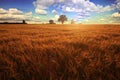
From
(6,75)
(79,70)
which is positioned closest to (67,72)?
(79,70)

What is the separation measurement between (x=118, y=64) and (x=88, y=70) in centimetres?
58

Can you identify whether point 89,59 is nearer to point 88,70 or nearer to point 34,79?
point 88,70

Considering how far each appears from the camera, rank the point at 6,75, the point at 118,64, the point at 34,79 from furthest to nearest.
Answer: the point at 118,64
the point at 6,75
the point at 34,79

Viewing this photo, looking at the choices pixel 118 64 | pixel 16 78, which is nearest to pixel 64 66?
pixel 16 78

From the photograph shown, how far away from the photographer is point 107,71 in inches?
77.0

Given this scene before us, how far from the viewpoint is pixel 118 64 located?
7.02 feet

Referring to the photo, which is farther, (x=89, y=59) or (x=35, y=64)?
(x=89, y=59)

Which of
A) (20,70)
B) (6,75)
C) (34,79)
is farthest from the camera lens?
(20,70)

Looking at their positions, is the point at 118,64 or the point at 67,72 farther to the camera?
the point at 118,64

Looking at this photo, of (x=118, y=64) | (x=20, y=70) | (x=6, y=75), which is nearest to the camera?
(x=6, y=75)

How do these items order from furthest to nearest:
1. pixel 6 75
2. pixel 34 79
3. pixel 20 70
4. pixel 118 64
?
1. pixel 118 64
2. pixel 20 70
3. pixel 6 75
4. pixel 34 79

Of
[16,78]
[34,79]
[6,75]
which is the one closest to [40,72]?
[34,79]

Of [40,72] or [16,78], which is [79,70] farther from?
[16,78]

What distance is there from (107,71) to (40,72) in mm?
970
